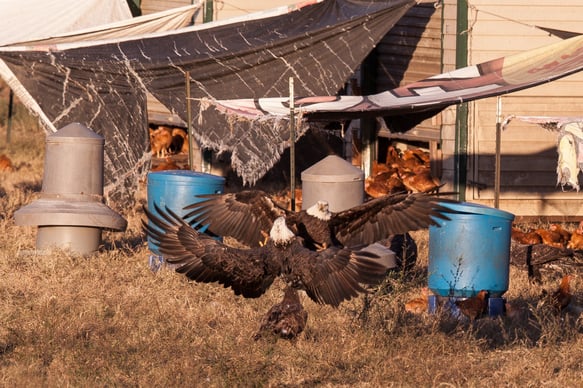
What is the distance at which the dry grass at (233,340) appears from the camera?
7.15 meters

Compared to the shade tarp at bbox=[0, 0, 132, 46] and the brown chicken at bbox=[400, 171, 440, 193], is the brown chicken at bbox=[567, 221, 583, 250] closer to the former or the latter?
the brown chicken at bbox=[400, 171, 440, 193]

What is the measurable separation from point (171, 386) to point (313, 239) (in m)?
1.74

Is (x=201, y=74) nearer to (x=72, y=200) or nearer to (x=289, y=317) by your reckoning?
(x=72, y=200)

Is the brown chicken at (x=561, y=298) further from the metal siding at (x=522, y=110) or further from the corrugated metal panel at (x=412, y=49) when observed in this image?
the corrugated metal panel at (x=412, y=49)

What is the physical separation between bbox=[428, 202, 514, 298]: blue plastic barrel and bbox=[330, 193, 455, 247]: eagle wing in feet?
2.46

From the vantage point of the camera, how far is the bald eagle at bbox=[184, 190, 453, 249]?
7.96 metres

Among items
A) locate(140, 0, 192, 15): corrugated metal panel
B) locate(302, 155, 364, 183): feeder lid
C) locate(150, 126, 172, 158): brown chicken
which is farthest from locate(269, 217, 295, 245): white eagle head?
locate(150, 126, 172, 158): brown chicken

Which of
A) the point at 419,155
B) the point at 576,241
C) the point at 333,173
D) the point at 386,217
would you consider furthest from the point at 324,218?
the point at 419,155

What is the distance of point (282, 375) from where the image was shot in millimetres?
7203

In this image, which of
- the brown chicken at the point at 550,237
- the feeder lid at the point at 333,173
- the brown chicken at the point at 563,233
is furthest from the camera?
the brown chicken at the point at 563,233

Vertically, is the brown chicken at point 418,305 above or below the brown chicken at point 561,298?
below

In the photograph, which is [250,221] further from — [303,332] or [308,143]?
[308,143]

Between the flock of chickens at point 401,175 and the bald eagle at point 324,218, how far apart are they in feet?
14.4

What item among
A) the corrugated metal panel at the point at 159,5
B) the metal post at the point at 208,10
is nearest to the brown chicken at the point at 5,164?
the corrugated metal panel at the point at 159,5
